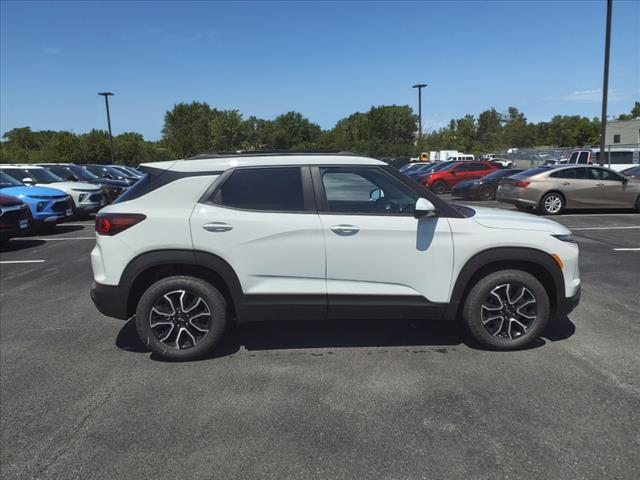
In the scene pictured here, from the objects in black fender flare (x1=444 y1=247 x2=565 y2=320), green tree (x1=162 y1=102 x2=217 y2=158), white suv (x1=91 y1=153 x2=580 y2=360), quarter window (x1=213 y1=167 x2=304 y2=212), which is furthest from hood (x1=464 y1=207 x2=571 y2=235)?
green tree (x1=162 y1=102 x2=217 y2=158)

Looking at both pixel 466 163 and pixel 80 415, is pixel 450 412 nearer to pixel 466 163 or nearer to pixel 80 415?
pixel 80 415

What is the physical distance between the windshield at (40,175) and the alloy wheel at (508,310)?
14.3 meters

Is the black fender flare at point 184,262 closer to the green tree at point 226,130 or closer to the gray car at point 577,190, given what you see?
the gray car at point 577,190

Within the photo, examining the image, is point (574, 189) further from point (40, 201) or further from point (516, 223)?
point (40, 201)

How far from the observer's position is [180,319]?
13.2 ft

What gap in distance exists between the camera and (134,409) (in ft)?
10.9

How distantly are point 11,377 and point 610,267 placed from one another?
298 inches

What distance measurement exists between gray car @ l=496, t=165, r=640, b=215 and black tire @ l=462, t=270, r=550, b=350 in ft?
34.2

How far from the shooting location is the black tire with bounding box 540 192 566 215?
13.5 meters

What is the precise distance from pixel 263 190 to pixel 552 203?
1183 centimetres

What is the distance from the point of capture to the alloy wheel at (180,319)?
13.1 ft

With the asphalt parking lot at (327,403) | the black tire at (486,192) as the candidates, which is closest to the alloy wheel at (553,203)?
the black tire at (486,192)

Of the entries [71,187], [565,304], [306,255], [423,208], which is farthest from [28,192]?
[565,304]

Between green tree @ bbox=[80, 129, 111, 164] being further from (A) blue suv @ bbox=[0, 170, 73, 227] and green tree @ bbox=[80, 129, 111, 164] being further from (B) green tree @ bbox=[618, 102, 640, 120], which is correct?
(B) green tree @ bbox=[618, 102, 640, 120]
